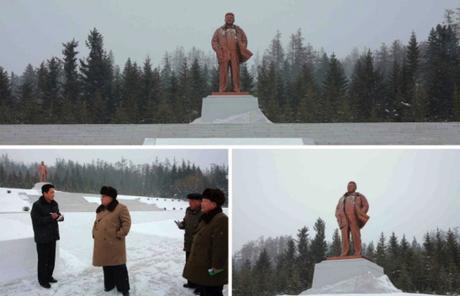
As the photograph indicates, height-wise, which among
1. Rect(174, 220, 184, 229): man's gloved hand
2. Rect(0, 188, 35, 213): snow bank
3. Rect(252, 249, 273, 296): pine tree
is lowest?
Rect(252, 249, 273, 296): pine tree

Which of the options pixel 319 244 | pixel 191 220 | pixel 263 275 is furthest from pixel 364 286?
pixel 191 220

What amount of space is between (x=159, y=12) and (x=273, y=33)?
7.67 feet

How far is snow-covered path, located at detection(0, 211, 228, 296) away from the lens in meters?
6.04

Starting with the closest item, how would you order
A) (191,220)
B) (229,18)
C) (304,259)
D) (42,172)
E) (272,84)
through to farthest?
(191,220)
(42,172)
(304,259)
(229,18)
(272,84)

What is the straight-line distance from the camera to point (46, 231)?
6.02 m

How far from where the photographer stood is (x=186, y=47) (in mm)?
14258

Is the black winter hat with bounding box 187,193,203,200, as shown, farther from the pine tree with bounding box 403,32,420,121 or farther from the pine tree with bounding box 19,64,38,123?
the pine tree with bounding box 19,64,38,123

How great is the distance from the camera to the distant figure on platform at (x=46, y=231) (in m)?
5.99

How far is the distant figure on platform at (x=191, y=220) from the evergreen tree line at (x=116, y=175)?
22cm

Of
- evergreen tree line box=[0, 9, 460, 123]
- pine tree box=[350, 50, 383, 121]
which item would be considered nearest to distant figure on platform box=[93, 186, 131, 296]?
evergreen tree line box=[0, 9, 460, 123]

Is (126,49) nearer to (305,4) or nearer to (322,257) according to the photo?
(305,4)

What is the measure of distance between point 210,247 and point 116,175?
4.07 feet

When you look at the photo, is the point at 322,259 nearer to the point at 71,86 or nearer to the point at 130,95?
the point at 130,95

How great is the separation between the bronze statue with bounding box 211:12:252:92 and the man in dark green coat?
4.75 meters
